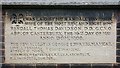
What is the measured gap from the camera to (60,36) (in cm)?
475

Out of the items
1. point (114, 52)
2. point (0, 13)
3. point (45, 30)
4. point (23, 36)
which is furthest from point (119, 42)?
point (0, 13)

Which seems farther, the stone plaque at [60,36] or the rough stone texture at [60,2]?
the stone plaque at [60,36]

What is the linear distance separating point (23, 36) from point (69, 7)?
96 cm

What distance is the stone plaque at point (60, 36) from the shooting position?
4742mm

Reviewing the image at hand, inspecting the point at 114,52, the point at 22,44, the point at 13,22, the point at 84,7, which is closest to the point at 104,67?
the point at 114,52

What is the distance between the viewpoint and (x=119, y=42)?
473cm

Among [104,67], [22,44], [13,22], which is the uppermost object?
[13,22]

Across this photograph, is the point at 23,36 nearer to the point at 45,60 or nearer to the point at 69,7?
the point at 45,60

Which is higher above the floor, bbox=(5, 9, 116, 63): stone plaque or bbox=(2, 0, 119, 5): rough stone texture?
bbox=(2, 0, 119, 5): rough stone texture

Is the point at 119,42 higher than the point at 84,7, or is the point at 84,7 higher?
the point at 84,7

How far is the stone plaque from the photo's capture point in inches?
187

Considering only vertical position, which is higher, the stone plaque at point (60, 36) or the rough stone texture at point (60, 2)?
the rough stone texture at point (60, 2)

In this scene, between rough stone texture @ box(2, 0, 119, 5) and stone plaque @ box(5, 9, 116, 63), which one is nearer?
rough stone texture @ box(2, 0, 119, 5)

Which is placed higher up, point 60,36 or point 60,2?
point 60,2
